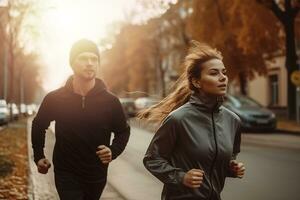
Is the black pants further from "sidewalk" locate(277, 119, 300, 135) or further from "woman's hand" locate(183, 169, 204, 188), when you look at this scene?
"sidewalk" locate(277, 119, 300, 135)

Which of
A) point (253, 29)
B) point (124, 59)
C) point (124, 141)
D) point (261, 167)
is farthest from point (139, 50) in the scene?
point (124, 141)

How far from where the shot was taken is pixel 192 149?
135 inches

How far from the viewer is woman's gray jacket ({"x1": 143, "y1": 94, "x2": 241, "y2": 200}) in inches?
135

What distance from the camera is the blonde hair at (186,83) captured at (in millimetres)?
3650

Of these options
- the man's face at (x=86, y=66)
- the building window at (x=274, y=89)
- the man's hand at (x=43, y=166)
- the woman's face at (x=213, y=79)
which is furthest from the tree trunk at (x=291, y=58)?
the woman's face at (x=213, y=79)

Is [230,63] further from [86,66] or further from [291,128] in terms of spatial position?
[86,66]

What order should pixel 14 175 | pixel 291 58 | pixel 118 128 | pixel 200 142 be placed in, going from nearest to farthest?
pixel 200 142, pixel 118 128, pixel 14 175, pixel 291 58

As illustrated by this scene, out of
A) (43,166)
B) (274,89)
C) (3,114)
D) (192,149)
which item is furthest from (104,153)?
(274,89)

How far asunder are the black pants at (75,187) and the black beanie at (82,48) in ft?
2.96

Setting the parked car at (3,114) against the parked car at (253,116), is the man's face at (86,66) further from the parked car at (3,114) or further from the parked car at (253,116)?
the parked car at (3,114)

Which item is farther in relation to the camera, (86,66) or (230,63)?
(230,63)

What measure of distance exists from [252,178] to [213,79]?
303 inches

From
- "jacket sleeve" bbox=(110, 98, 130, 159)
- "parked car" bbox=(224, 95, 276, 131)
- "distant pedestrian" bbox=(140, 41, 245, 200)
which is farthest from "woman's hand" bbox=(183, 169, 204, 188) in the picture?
"parked car" bbox=(224, 95, 276, 131)

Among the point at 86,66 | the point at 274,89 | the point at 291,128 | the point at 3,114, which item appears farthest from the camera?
the point at 274,89
